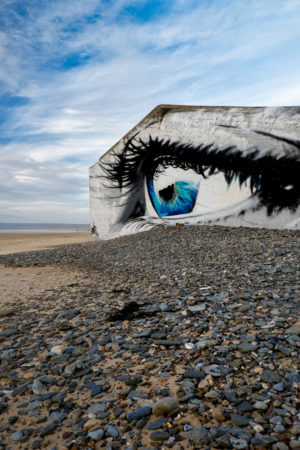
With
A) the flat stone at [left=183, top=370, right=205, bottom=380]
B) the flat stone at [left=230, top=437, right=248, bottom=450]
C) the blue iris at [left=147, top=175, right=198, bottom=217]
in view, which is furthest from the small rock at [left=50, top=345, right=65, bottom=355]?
the blue iris at [left=147, top=175, right=198, bottom=217]

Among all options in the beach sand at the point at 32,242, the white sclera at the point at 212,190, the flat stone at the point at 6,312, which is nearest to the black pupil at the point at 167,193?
the white sclera at the point at 212,190

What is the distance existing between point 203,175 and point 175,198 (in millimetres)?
1742

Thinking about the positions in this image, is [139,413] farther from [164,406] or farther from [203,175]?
[203,175]

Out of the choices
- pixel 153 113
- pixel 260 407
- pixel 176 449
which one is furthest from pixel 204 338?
pixel 153 113

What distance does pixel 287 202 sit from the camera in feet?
36.7

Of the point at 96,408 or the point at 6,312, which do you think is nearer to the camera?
the point at 96,408

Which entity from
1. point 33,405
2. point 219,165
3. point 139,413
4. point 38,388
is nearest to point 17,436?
point 33,405

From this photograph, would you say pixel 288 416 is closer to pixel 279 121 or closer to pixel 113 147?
pixel 279 121

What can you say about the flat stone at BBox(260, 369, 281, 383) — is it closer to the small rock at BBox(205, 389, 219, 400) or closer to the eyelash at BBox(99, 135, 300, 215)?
the small rock at BBox(205, 389, 219, 400)

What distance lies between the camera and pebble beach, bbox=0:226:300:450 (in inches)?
90.1

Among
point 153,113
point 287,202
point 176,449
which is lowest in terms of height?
point 176,449

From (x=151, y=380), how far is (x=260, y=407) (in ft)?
3.27

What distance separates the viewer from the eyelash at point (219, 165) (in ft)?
36.9

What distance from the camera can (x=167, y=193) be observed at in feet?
47.4
